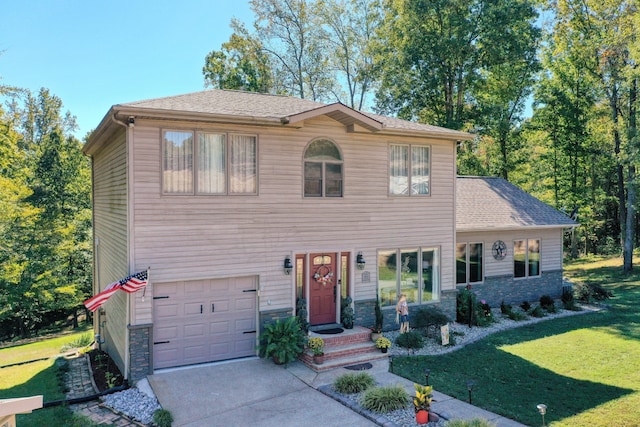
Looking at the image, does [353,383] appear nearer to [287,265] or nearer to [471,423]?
[471,423]

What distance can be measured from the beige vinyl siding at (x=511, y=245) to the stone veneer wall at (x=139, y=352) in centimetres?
1083

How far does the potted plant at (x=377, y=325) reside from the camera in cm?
1088

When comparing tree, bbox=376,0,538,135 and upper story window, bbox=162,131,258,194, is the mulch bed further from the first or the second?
tree, bbox=376,0,538,135

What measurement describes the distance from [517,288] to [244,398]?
12.5m

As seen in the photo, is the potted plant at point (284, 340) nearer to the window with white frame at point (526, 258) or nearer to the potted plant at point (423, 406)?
the potted plant at point (423, 406)

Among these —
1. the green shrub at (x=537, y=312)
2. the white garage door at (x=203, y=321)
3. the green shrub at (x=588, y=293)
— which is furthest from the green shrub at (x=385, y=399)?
the green shrub at (x=588, y=293)

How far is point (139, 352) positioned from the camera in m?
9.10

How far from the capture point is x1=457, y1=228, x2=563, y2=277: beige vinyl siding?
15961 mm

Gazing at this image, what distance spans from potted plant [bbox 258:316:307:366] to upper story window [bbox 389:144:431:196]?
4.79m

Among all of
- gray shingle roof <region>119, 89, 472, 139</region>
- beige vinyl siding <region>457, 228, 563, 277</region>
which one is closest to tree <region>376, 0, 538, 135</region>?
beige vinyl siding <region>457, 228, 563, 277</region>

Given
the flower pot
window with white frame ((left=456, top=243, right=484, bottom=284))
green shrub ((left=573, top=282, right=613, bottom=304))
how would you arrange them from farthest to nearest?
green shrub ((left=573, top=282, right=613, bottom=304)) < window with white frame ((left=456, top=243, right=484, bottom=284)) < the flower pot

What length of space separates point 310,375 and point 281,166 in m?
4.90

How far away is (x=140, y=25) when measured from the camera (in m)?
20.0

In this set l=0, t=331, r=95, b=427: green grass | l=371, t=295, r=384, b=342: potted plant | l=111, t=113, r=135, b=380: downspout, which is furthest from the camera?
l=371, t=295, r=384, b=342: potted plant
